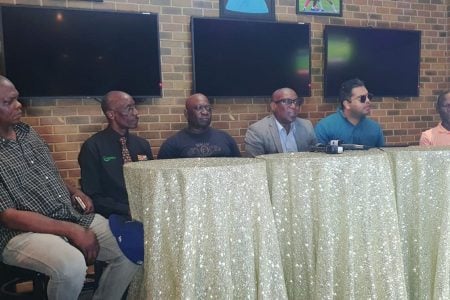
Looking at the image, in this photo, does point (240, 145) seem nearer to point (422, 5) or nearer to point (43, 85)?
point (43, 85)

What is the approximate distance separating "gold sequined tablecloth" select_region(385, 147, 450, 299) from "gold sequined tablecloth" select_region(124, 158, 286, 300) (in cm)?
47

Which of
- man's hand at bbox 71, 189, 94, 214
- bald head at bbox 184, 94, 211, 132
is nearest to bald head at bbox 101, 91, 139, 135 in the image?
bald head at bbox 184, 94, 211, 132

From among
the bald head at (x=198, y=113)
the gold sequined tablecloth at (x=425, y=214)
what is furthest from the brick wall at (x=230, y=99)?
the gold sequined tablecloth at (x=425, y=214)

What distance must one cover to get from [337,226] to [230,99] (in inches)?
94.5

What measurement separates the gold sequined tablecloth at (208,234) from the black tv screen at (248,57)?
7.51 feet

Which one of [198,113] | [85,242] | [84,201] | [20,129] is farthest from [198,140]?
[85,242]

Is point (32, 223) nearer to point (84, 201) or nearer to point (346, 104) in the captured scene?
point (84, 201)

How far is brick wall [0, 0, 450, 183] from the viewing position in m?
3.02

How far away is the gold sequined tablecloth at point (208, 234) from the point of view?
1.11 meters

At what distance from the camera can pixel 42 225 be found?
1.71 meters

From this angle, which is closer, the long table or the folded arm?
the long table

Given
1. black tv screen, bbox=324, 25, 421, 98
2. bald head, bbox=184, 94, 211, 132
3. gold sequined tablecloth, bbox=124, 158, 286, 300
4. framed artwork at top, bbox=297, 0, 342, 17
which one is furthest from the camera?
black tv screen, bbox=324, 25, 421, 98

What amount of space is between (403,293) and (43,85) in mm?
2477

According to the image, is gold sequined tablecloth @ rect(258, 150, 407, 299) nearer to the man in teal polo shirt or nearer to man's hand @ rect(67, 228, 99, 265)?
man's hand @ rect(67, 228, 99, 265)
